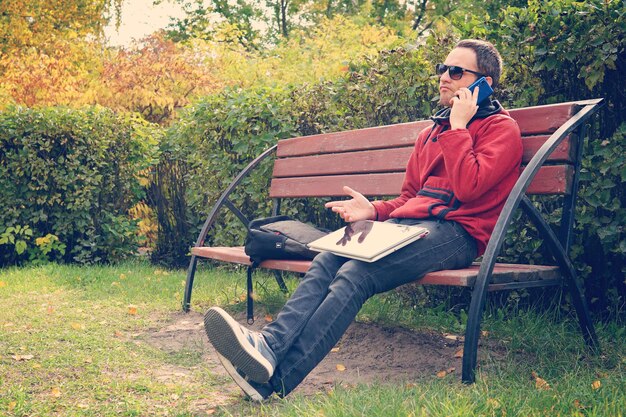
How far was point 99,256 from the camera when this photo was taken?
24.8 feet

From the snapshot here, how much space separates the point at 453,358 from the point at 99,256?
194 inches

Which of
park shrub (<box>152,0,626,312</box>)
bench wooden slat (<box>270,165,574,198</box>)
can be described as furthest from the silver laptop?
park shrub (<box>152,0,626,312</box>)

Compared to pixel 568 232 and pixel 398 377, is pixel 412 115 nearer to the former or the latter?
pixel 568 232

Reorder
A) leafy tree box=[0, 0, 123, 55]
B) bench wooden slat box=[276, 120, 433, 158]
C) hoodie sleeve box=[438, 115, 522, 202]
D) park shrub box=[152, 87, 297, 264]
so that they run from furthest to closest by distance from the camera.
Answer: leafy tree box=[0, 0, 123, 55]
park shrub box=[152, 87, 297, 264]
bench wooden slat box=[276, 120, 433, 158]
hoodie sleeve box=[438, 115, 522, 202]

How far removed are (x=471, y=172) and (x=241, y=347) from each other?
1.21 meters

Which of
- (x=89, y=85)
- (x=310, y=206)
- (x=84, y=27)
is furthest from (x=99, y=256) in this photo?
(x=84, y=27)

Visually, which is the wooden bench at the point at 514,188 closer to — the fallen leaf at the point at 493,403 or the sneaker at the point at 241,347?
the fallen leaf at the point at 493,403

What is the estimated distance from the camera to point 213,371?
3.59 m

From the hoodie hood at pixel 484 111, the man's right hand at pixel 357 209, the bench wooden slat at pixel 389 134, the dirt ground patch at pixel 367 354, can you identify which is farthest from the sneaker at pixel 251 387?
the bench wooden slat at pixel 389 134

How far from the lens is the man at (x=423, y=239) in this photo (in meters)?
2.84

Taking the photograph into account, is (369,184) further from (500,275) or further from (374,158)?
(500,275)

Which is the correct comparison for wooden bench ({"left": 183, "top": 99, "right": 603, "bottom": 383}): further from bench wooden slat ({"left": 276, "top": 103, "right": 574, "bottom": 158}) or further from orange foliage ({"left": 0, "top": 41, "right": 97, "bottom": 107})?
orange foliage ({"left": 0, "top": 41, "right": 97, "bottom": 107})

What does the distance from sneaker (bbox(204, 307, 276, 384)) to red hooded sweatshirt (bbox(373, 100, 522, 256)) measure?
100cm

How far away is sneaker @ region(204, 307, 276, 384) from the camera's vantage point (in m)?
2.70
